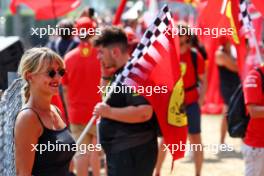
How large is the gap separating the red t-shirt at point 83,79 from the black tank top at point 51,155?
3.05 m

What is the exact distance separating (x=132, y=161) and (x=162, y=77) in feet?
2.09

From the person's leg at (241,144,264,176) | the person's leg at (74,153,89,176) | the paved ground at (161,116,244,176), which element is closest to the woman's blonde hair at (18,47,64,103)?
the person's leg at (241,144,264,176)

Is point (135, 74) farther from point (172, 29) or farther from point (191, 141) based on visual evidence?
point (191, 141)

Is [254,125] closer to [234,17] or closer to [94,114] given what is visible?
[234,17]

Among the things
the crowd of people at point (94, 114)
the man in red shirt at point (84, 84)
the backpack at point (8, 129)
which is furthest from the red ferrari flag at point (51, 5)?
the backpack at point (8, 129)

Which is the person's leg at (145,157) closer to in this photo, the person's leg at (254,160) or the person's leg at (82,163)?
the person's leg at (254,160)

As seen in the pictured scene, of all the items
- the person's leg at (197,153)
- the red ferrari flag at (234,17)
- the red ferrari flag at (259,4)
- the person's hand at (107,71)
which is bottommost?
the person's leg at (197,153)

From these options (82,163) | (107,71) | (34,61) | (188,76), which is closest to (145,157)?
(107,71)

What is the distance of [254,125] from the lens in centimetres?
530

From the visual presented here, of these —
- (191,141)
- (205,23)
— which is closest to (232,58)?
(191,141)

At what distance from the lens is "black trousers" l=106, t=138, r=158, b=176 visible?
485 cm

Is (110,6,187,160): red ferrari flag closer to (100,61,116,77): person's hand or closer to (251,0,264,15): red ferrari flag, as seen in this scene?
(100,61,116,77): person's hand

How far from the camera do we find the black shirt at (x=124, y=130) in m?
4.85

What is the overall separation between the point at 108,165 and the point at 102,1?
104 ft
